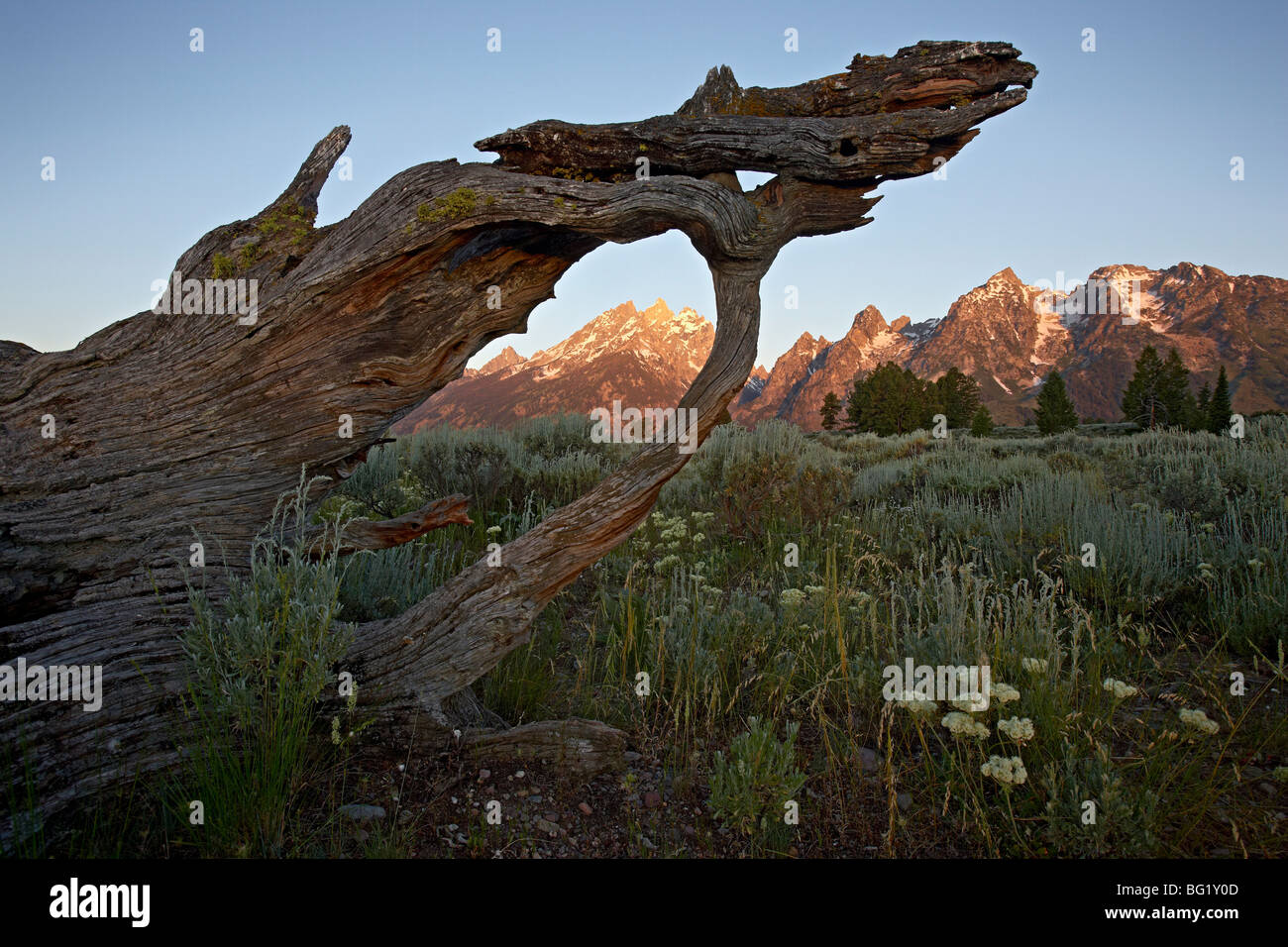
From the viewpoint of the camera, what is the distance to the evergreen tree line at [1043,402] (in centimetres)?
6669

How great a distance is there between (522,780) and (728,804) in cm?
109

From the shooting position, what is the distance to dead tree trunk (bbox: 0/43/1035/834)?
12.3 feet

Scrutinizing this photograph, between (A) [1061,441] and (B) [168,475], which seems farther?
(A) [1061,441]

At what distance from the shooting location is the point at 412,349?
426 cm

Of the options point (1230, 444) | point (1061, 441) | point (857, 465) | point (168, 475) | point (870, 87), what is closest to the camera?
point (168, 475)

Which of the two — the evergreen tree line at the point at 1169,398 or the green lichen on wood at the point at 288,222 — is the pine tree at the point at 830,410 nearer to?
the evergreen tree line at the point at 1169,398

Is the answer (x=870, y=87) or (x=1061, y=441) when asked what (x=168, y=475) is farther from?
(x=1061, y=441)

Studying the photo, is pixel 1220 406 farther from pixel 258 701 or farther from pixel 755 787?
pixel 258 701

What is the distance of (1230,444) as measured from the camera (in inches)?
435

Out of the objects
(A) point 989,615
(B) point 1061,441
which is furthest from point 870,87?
(B) point 1061,441

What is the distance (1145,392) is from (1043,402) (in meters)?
10.0

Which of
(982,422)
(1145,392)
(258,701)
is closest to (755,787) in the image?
(258,701)

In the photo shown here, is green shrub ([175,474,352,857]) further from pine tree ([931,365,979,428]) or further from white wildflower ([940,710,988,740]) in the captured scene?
pine tree ([931,365,979,428])

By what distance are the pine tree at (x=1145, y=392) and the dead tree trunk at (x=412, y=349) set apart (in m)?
76.4
